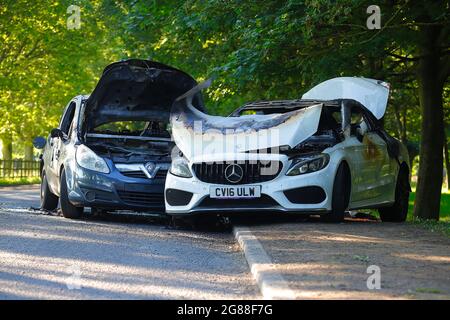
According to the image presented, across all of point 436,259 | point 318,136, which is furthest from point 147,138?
point 436,259

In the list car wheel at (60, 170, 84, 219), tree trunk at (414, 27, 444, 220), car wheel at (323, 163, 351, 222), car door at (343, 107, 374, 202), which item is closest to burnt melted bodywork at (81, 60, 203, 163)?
car wheel at (60, 170, 84, 219)

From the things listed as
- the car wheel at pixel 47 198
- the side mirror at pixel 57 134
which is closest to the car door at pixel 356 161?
the side mirror at pixel 57 134

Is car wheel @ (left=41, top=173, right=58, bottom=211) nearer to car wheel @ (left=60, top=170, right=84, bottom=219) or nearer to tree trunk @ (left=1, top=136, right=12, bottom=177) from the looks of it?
car wheel @ (left=60, top=170, right=84, bottom=219)

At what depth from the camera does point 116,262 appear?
28.5 feet

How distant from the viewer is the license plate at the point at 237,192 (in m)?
11.4

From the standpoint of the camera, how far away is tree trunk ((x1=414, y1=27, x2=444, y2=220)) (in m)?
18.6

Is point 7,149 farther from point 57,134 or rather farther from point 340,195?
point 340,195

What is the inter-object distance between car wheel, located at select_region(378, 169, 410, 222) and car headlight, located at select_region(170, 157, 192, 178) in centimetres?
349

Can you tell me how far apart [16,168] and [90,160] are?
128 ft

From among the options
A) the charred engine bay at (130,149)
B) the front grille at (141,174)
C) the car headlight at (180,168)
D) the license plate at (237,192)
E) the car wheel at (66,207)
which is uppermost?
the charred engine bay at (130,149)

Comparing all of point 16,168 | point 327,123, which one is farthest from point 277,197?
point 16,168

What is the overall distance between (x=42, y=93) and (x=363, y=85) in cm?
3218

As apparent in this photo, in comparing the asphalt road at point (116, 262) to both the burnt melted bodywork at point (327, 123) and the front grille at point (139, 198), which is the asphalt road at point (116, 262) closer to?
the front grille at point (139, 198)

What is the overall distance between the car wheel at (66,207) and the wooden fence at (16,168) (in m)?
35.5
